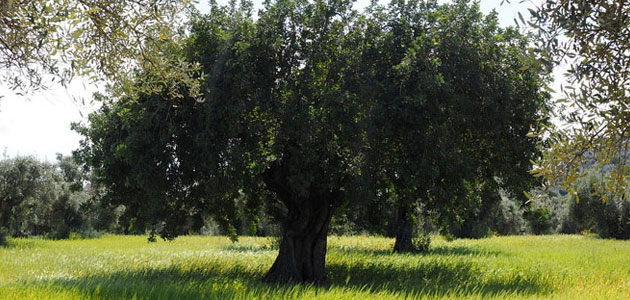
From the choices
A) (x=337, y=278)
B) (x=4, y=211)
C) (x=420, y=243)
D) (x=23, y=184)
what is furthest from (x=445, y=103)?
(x=4, y=211)

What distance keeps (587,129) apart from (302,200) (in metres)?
12.9

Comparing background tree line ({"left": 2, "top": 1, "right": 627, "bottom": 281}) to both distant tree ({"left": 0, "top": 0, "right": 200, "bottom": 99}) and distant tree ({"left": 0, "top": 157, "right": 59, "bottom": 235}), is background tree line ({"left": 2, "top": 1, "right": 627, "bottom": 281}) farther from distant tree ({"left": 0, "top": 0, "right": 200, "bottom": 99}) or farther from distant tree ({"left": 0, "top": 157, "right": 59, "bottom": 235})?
distant tree ({"left": 0, "top": 157, "right": 59, "bottom": 235})

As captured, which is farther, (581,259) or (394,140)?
(581,259)

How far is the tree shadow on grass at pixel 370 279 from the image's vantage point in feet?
46.8

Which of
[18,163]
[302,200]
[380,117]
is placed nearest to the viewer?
[380,117]

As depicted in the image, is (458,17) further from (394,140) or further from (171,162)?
(171,162)

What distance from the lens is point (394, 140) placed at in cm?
1634

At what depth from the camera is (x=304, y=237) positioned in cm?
1872

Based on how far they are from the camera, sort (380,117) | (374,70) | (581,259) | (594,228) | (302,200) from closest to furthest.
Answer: (380,117), (374,70), (302,200), (581,259), (594,228)

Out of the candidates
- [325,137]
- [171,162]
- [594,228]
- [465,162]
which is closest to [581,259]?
[465,162]

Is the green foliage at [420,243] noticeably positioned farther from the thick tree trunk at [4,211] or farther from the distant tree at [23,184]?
the thick tree trunk at [4,211]

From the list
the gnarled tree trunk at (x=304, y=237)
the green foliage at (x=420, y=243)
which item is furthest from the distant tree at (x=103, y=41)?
the green foliage at (x=420, y=243)

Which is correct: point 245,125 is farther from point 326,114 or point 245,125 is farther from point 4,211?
point 4,211

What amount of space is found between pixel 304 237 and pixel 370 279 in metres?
2.78
